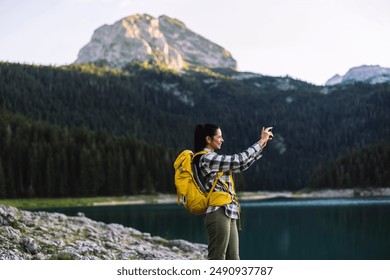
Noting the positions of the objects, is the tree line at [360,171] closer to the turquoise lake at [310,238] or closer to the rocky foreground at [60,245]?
the turquoise lake at [310,238]

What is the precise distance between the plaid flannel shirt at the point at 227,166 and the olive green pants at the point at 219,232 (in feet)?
0.22

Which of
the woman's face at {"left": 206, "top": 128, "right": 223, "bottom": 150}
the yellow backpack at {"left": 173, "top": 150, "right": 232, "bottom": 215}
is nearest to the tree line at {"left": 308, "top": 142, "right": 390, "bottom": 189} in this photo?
the woman's face at {"left": 206, "top": 128, "right": 223, "bottom": 150}

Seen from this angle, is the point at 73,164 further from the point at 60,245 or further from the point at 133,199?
the point at 60,245

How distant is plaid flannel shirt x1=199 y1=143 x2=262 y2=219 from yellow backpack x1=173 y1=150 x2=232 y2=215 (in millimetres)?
68

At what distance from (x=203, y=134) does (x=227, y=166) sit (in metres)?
0.61

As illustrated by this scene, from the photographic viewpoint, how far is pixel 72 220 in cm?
2270

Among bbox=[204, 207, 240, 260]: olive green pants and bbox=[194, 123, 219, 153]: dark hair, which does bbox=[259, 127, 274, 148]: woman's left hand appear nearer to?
bbox=[194, 123, 219, 153]: dark hair

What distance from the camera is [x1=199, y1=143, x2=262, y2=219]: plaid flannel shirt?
579 centimetres

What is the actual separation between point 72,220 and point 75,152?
2821 inches

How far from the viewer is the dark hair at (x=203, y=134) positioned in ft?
20.5
